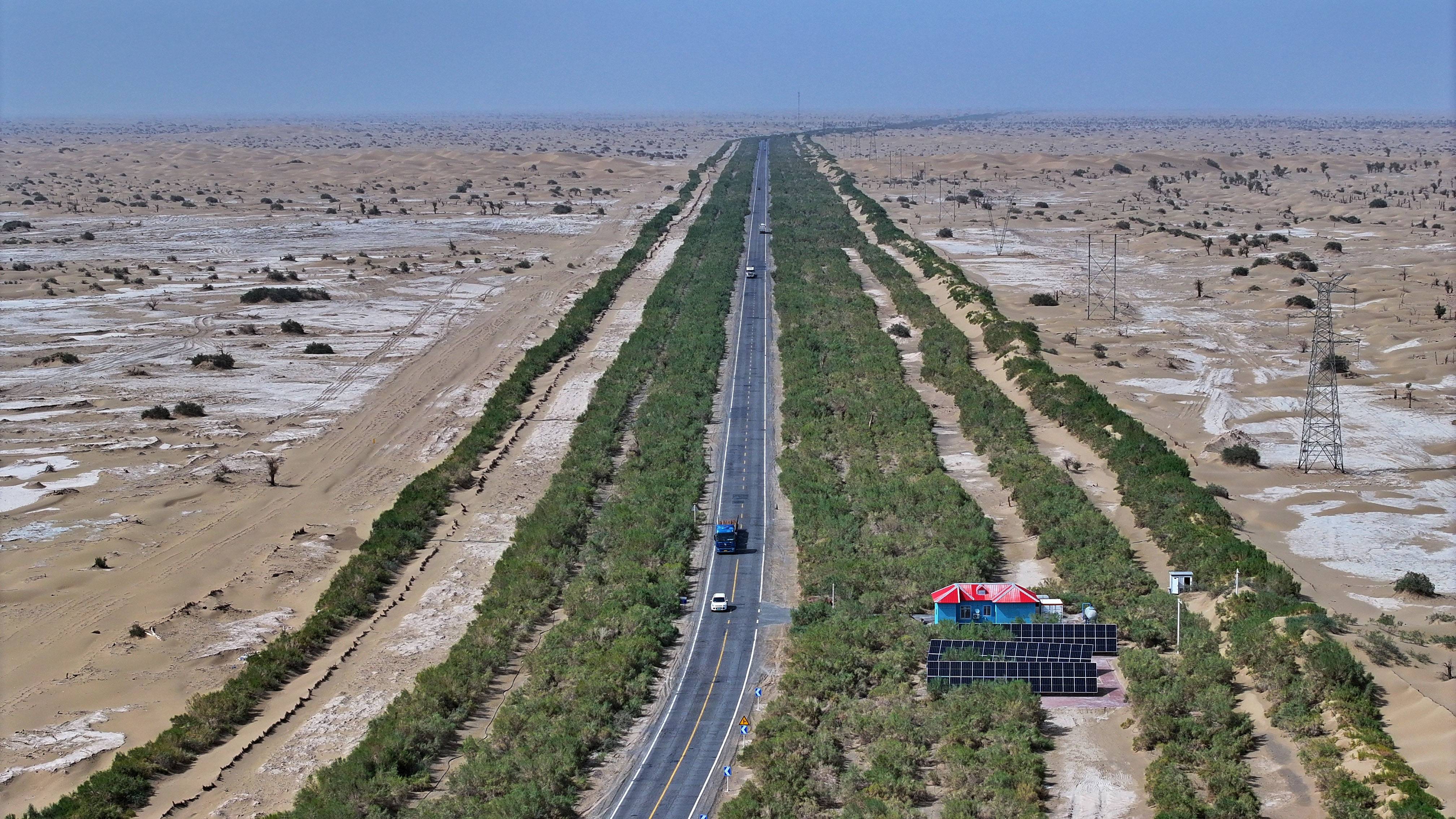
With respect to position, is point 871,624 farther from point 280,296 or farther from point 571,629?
point 280,296

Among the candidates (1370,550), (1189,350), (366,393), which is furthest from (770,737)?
(1189,350)

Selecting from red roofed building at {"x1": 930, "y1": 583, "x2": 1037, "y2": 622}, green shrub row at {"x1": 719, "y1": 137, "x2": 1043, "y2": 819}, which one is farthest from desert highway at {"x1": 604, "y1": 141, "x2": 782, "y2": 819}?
red roofed building at {"x1": 930, "y1": 583, "x2": 1037, "y2": 622}

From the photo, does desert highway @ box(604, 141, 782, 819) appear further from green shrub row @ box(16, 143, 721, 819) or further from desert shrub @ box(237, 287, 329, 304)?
desert shrub @ box(237, 287, 329, 304)

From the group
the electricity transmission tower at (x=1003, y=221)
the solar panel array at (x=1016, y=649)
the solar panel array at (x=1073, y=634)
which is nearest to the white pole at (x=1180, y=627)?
the solar panel array at (x=1073, y=634)

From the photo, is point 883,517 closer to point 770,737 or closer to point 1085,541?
point 1085,541

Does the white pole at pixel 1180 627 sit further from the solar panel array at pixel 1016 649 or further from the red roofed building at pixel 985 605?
the red roofed building at pixel 985 605
